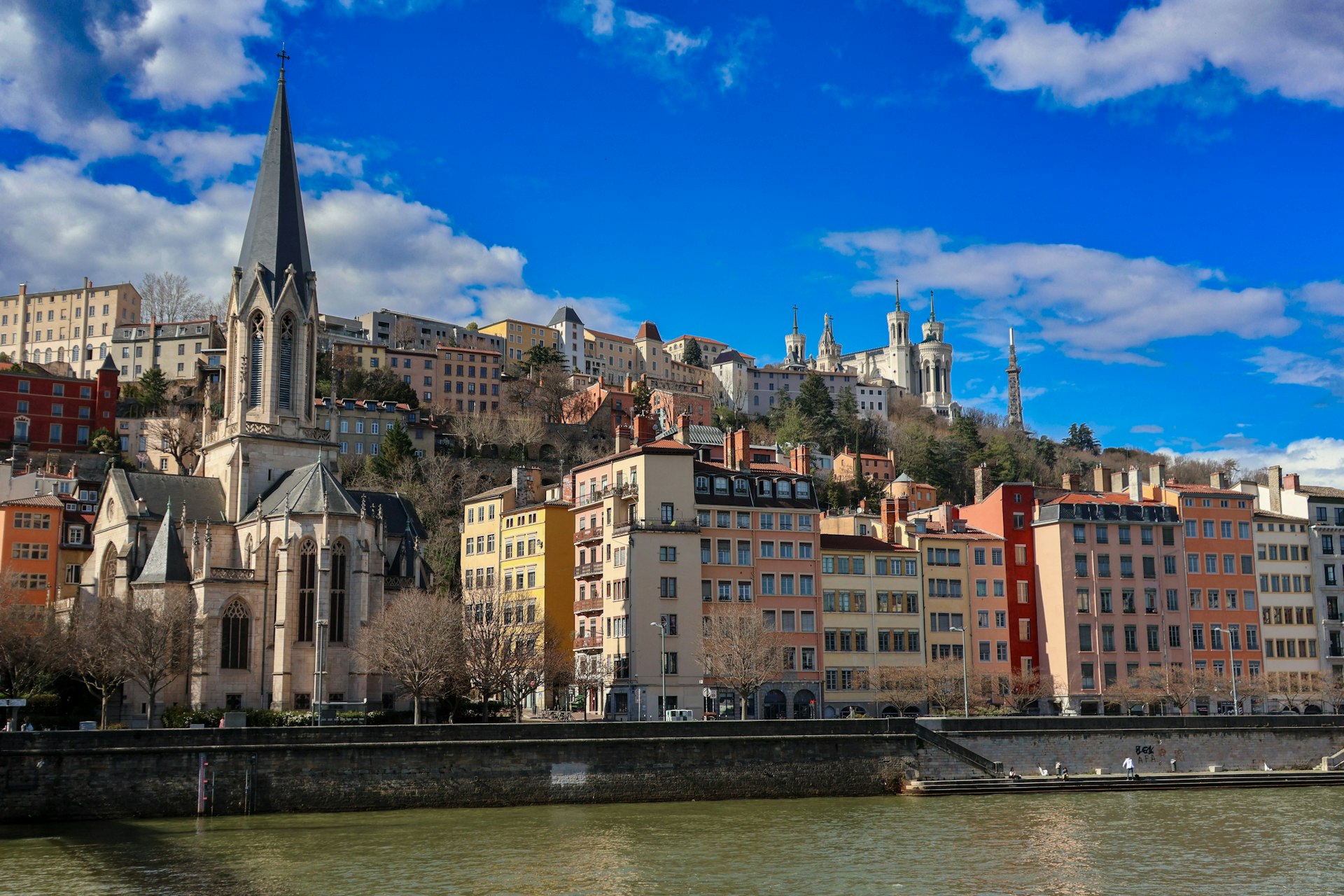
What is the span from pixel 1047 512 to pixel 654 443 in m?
26.3

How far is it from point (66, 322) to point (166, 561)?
10083cm

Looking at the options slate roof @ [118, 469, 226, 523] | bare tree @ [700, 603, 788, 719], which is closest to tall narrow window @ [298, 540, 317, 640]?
slate roof @ [118, 469, 226, 523]

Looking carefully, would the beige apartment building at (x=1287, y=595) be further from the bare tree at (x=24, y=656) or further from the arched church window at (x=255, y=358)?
the bare tree at (x=24, y=656)

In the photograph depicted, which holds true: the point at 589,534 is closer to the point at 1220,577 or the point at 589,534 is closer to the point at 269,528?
the point at 269,528

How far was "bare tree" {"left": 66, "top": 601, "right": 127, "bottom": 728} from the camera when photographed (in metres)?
58.2

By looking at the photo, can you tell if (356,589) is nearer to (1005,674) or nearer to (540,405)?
(1005,674)

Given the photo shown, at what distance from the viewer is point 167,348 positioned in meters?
146

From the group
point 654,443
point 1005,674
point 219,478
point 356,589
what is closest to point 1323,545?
point 1005,674

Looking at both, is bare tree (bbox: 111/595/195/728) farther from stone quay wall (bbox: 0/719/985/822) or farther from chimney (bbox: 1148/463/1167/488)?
chimney (bbox: 1148/463/1167/488)

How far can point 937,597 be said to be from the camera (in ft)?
257

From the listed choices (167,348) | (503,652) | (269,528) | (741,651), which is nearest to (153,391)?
(167,348)

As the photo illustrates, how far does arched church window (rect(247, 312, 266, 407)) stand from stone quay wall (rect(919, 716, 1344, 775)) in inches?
1576

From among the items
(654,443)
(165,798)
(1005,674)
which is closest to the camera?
(165,798)

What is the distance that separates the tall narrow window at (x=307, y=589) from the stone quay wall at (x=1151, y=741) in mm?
29285
